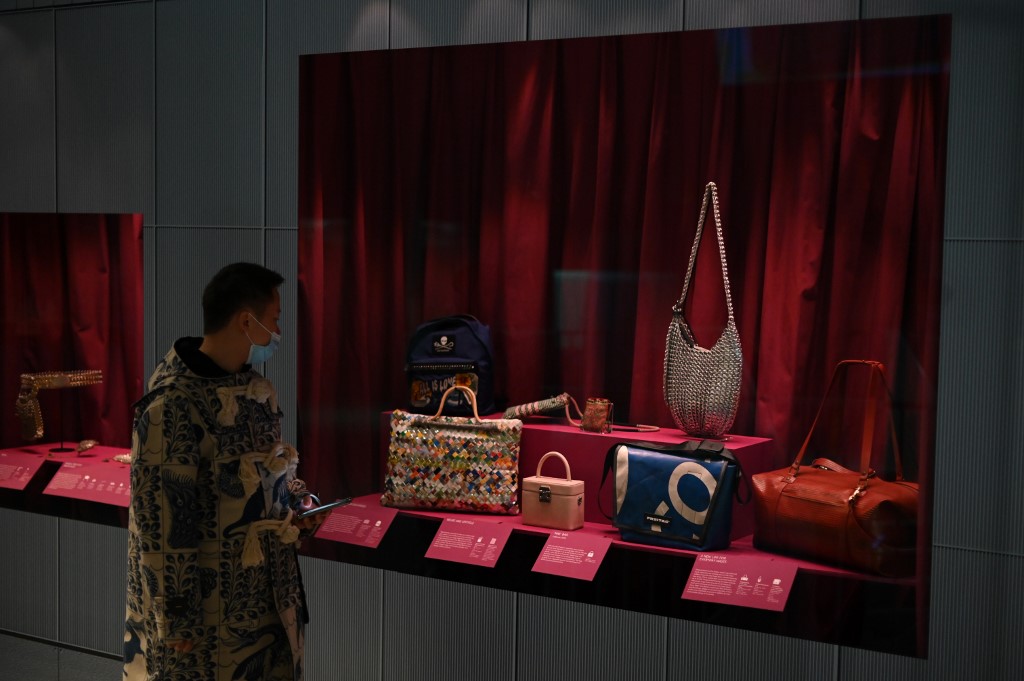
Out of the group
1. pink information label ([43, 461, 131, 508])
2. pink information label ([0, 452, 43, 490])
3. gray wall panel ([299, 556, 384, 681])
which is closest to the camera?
gray wall panel ([299, 556, 384, 681])

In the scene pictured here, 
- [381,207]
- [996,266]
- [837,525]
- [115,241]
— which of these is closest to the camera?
[996,266]

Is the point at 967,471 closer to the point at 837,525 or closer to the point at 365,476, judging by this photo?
the point at 837,525

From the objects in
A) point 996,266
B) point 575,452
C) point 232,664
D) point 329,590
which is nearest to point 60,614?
point 329,590

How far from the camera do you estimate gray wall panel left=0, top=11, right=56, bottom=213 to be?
4.49m

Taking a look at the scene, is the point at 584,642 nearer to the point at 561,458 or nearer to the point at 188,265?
the point at 561,458

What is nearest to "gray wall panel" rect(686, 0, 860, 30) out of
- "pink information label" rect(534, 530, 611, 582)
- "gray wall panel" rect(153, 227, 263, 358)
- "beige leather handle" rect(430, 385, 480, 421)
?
"beige leather handle" rect(430, 385, 480, 421)

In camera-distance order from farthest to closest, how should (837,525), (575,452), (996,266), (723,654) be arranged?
(575,452) < (723,654) < (837,525) < (996,266)

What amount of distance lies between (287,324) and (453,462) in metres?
0.85

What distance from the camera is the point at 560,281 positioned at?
3.81 meters

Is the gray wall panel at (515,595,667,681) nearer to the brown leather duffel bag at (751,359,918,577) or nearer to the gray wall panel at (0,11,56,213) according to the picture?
the brown leather duffel bag at (751,359,918,577)

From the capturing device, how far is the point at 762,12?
3.13 m

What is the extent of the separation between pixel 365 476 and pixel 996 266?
2.30 m

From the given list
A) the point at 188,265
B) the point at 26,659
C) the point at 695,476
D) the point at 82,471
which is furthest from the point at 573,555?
the point at 26,659

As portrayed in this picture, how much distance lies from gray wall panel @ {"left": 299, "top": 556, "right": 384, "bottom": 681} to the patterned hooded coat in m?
0.83
